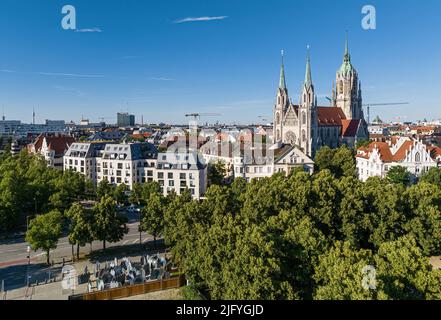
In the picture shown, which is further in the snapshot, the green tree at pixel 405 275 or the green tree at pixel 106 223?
the green tree at pixel 106 223

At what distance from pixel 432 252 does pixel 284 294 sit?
21.2m

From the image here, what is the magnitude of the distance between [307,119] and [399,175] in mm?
47796

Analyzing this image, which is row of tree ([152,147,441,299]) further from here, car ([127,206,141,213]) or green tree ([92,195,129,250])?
car ([127,206,141,213])

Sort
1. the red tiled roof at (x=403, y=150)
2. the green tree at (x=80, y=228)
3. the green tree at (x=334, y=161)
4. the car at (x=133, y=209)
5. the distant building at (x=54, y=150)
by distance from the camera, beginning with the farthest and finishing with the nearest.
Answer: the distant building at (x=54, y=150), the green tree at (x=334, y=161), the red tiled roof at (x=403, y=150), the car at (x=133, y=209), the green tree at (x=80, y=228)

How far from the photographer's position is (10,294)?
33.4 meters

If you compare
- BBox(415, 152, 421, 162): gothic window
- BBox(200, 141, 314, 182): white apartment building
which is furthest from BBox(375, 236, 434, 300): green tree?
BBox(415, 152, 421, 162): gothic window

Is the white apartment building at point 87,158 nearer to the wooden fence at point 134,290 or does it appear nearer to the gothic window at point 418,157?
the wooden fence at point 134,290

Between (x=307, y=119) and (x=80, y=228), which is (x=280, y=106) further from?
(x=80, y=228)

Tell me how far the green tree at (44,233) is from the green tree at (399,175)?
5059cm

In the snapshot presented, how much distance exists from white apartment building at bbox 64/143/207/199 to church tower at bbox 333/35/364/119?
8519cm

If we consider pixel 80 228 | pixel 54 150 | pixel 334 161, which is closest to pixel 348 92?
pixel 334 161

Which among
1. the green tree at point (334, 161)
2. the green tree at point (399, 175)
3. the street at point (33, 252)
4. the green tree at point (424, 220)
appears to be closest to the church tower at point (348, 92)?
the green tree at point (334, 161)

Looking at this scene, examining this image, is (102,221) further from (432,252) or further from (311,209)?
(432,252)

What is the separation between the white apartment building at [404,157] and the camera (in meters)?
70.9
